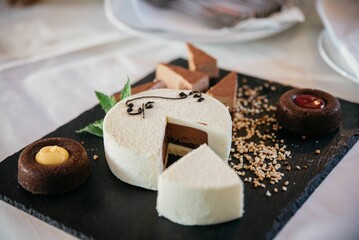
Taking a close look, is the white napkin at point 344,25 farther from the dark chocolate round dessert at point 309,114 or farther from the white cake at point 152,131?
the white cake at point 152,131

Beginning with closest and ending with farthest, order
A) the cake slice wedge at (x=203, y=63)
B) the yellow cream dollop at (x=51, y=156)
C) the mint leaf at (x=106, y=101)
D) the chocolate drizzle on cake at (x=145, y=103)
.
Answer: the yellow cream dollop at (x=51, y=156) < the chocolate drizzle on cake at (x=145, y=103) < the mint leaf at (x=106, y=101) < the cake slice wedge at (x=203, y=63)

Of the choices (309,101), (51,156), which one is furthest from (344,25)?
(51,156)

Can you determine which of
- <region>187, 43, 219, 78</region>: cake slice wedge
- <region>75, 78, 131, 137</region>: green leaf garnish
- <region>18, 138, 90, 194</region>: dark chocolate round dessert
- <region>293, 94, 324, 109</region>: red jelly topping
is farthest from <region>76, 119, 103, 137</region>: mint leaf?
<region>293, 94, 324, 109</region>: red jelly topping

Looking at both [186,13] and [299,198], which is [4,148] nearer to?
[299,198]

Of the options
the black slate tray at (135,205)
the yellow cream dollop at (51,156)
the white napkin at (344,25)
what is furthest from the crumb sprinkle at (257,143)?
the yellow cream dollop at (51,156)

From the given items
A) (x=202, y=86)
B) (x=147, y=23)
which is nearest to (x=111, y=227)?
(x=202, y=86)

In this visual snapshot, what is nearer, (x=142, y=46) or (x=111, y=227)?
(x=111, y=227)
